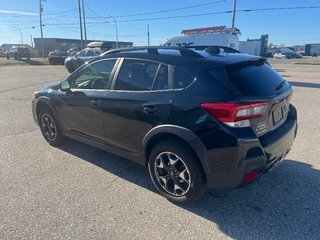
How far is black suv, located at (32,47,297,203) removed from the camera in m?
2.55

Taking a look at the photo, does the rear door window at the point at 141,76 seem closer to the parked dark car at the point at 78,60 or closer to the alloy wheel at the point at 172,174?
the alloy wheel at the point at 172,174

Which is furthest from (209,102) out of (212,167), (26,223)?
(26,223)

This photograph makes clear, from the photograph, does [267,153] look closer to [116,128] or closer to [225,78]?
[225,78]

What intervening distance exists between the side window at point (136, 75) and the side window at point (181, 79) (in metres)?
0.31

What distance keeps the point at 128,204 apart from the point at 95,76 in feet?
6.25

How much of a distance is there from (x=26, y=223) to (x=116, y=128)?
1.48m

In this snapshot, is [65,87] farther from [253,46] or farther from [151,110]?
[253,46]

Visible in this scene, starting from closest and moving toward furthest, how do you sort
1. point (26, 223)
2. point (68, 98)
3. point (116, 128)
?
point (26, 223) → point (116, 128) → point (68, 98)


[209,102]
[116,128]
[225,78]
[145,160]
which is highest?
[225,78]

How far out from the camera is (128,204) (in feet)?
10.1

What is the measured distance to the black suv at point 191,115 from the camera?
255 centimetres

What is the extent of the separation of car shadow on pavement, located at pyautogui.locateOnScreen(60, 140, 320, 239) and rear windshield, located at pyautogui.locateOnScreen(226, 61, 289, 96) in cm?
125

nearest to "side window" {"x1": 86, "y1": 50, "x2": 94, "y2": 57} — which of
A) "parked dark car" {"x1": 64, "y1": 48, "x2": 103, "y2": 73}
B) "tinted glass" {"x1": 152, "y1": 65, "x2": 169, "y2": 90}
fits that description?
"parked dark car" {"x1": 64, "y1": 48, "x2": 103, "y2": 73}

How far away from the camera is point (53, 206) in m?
3.05
